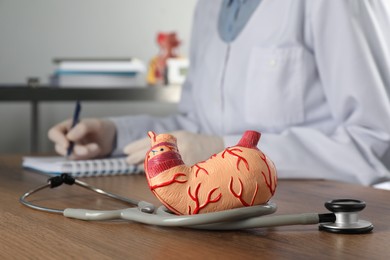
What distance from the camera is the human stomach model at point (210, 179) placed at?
2.33ft

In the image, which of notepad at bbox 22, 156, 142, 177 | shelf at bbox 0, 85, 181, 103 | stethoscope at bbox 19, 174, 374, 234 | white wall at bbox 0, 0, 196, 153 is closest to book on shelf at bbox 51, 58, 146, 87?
shelf at bbox 0, 85, 181, 103

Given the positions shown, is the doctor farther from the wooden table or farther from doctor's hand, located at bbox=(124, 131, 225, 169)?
the wooden table

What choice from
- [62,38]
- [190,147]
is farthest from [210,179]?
[62,38]

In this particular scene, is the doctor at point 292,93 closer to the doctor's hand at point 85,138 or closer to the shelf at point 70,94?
the doctor's hand at point 85,138

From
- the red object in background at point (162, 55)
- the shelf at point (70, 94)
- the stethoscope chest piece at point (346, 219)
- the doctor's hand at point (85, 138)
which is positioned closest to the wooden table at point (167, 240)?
the stethoscope chest piece at point (346, 219)

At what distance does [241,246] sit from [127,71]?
83.0 inches

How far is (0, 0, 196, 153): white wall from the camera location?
299cm

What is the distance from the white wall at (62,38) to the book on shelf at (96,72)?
38cm

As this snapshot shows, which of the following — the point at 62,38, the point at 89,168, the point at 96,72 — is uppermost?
the point at 62,38

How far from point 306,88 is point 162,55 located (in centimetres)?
159

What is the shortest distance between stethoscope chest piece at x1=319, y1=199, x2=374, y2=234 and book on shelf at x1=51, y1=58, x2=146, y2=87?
202 centimetres

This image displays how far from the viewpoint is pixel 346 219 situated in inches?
28.5

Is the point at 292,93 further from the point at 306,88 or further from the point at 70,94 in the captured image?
the point at 70,94

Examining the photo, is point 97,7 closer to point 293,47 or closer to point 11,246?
point 293,47
